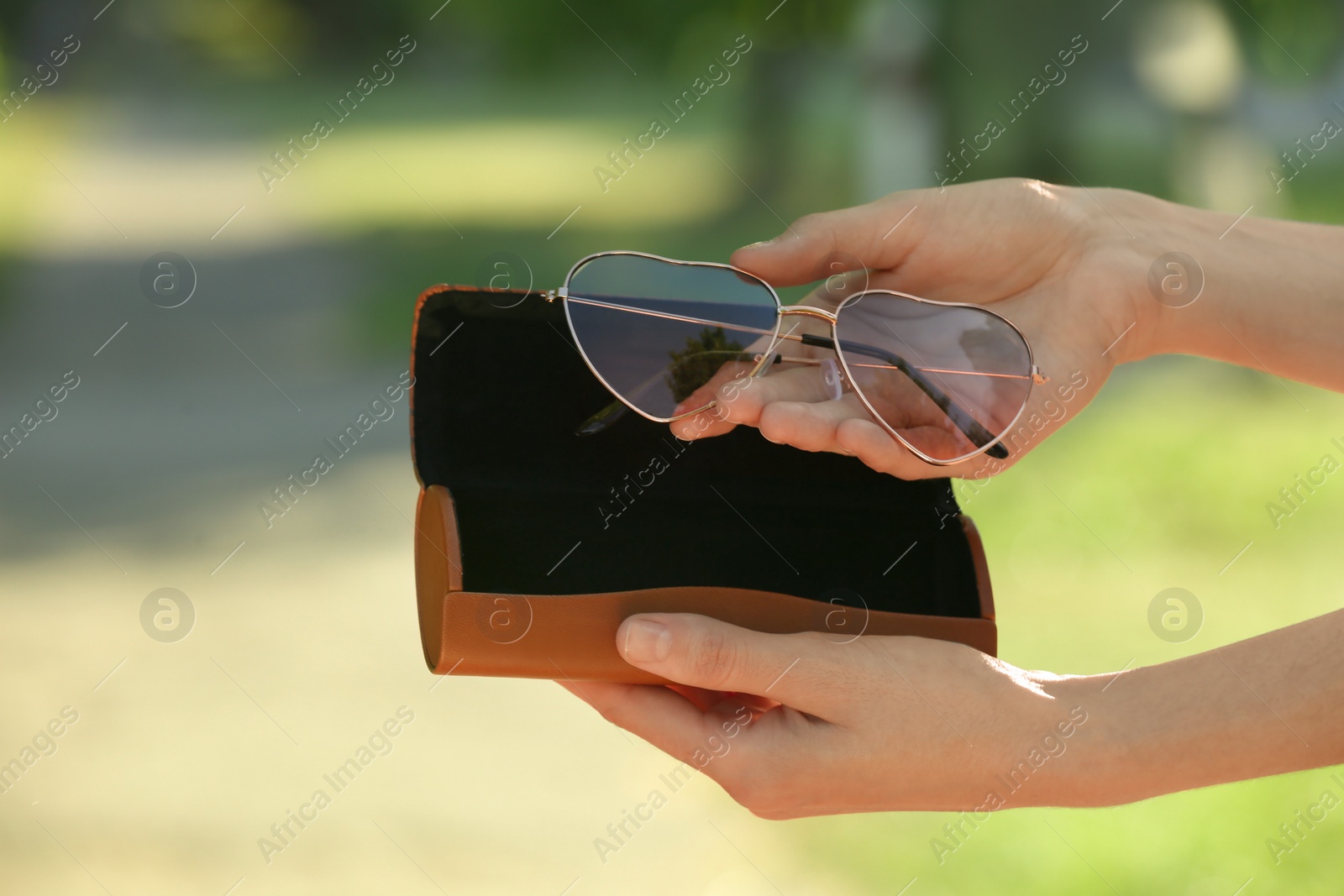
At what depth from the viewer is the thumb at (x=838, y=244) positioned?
5.49 ft

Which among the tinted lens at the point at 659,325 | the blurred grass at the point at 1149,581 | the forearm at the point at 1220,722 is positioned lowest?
the blurred grass at the point at 1149,581

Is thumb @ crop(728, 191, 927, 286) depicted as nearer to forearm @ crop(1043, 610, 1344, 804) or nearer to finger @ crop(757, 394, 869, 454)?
finger @ crop(757, 394, 869, 454)

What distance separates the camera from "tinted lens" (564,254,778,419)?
157 cm

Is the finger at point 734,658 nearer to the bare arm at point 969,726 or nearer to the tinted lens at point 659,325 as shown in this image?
the bare arm at point 969,726

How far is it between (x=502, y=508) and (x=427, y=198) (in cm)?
786

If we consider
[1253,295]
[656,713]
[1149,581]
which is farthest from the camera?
[1149,581]

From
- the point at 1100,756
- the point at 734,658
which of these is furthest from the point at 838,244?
the point at 1100,756

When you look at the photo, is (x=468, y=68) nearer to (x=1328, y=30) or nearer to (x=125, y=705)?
(x=1328, y=30)

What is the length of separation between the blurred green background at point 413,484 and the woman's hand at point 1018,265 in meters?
1.23

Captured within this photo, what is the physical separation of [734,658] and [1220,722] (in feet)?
2.13

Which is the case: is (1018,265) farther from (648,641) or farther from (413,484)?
(413,484)

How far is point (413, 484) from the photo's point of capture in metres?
4.12

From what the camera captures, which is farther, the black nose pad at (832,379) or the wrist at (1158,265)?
the wrist at (1158,265)

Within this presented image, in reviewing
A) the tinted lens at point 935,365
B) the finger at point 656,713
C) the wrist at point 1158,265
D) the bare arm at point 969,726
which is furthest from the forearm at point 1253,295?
the finger at point 656,713
